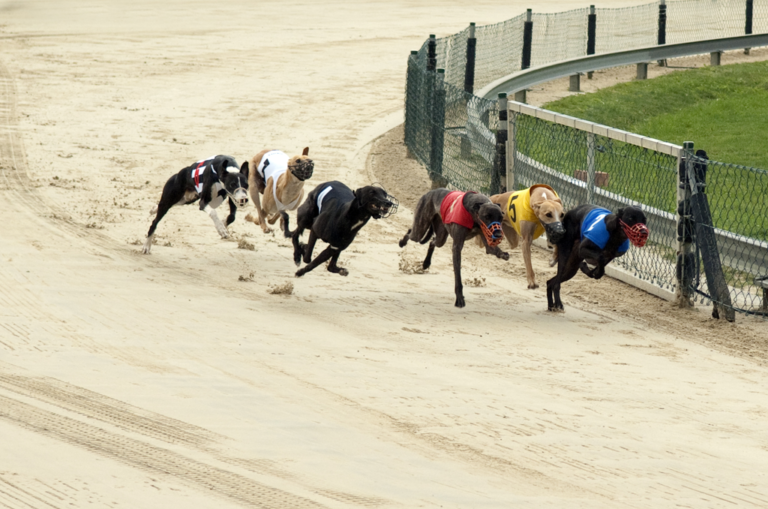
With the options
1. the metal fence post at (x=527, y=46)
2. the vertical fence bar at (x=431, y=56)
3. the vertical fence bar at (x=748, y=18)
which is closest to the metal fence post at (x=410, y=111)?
the vertical fence bar at (x=431, y=56)

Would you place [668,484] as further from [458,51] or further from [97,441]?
[458,51]

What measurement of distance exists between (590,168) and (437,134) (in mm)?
3400

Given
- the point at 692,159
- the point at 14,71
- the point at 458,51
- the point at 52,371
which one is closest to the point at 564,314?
the point at 692,159

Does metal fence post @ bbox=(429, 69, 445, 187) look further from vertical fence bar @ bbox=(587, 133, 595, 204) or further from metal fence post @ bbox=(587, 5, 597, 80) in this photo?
metal fence post @ bbox=(587, 5, 597, 80)

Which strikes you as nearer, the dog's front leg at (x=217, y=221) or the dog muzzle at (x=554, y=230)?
the dog muzzle at (x=554, y=230)

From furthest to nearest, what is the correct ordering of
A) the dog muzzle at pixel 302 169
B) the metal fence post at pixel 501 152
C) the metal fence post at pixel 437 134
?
1. the metal fence post at pixel 437 134
2. the metal fence post at pixel 501 152
3. the dog muzzle at pixel 302 169

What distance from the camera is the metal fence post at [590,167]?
28.4 ft

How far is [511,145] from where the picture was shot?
10.1 m

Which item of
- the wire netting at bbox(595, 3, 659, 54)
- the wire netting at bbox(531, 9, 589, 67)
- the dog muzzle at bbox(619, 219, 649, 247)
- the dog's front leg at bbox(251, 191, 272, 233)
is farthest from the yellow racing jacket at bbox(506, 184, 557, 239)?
the wire netting at bbox(595, 3, 659, 54)

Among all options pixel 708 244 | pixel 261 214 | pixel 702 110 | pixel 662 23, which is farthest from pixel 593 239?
pixel 662 23

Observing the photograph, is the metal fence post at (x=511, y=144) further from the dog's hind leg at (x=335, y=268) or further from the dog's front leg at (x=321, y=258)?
the dog's front leg at (x=321, y=258)

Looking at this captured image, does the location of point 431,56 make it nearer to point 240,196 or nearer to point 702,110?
point 702,110

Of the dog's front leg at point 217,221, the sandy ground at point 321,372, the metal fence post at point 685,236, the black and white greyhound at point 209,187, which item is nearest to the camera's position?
the sandy ground at point 321,372

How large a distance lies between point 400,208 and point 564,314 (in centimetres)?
359
